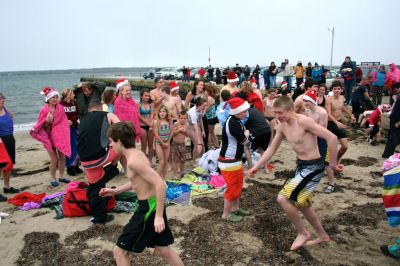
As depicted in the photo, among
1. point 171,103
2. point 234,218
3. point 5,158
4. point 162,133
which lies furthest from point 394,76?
point 5,158

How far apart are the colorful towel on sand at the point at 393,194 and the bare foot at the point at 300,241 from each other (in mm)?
959

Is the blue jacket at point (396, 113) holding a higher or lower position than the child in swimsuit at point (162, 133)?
higher

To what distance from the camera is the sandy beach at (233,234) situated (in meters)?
3.92

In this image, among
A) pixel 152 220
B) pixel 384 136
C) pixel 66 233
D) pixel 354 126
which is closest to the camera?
pixel 152 220

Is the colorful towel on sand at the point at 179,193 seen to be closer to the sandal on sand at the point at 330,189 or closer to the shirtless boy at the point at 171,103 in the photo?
the shirtless boy at the point at 171,103

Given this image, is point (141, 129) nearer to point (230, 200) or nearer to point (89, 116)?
point (89, 116)

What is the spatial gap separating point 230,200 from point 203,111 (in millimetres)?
3101

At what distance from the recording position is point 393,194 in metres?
3.59

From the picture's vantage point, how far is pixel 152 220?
9.93 feet

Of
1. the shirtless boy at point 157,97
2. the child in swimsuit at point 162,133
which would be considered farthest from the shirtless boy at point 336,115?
the shirtless boy at point 157,97

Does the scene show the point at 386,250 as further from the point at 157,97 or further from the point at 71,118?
A: the point at 71,118

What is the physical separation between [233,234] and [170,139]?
8.92ft

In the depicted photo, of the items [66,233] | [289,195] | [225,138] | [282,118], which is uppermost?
[282,118]

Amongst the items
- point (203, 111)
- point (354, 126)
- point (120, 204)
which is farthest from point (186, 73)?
point (120, 204)
